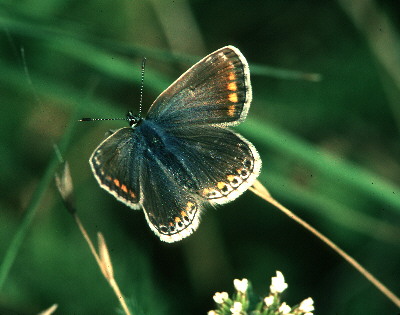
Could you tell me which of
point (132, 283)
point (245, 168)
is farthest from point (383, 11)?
point (132, 283)

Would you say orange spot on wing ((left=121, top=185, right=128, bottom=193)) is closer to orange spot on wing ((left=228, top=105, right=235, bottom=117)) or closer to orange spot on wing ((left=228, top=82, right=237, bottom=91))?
orange spot on wing ((left=228, top=105, right=235, bottom=117))

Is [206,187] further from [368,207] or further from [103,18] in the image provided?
[103,18]

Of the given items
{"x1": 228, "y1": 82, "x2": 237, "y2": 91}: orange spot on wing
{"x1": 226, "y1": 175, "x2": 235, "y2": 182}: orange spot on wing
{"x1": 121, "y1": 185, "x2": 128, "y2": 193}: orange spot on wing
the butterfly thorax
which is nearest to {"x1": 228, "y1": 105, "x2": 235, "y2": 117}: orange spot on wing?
{"x1": 228, "y1": 82, "x2": 237, "y2": 91}: orange spot on wing

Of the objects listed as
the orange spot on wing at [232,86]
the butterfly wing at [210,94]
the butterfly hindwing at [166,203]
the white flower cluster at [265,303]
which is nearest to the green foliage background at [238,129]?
the butterfly wing at [210,94]

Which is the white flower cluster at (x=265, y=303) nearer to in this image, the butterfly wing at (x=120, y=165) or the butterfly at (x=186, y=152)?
the butterfly at (x=186, y=152)

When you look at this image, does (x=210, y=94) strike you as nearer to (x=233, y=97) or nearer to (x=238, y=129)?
(x=233, y=97)
